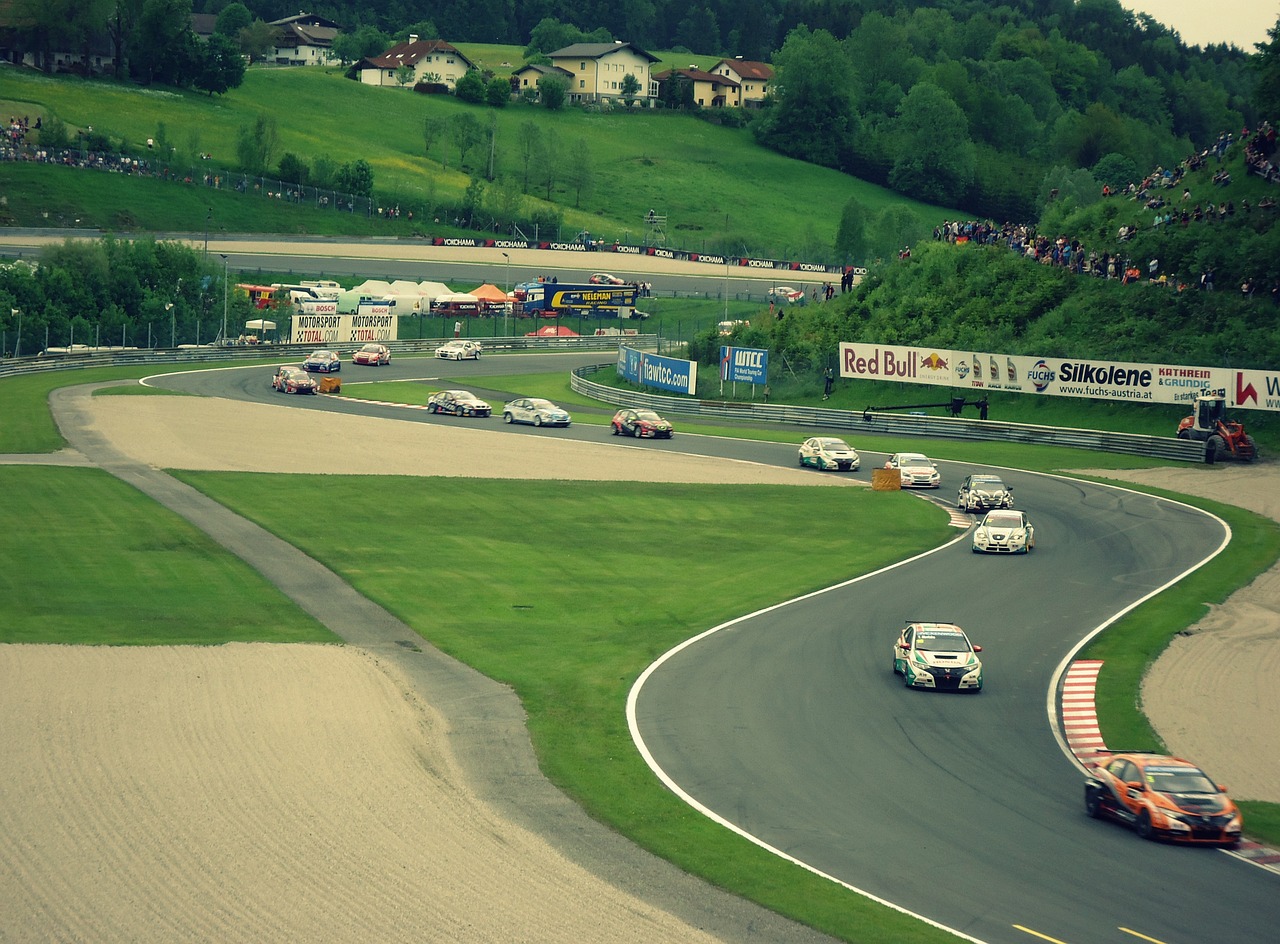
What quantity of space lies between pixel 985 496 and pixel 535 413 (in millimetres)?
27075

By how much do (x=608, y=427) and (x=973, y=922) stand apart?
5434cm

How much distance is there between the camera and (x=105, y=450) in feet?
186

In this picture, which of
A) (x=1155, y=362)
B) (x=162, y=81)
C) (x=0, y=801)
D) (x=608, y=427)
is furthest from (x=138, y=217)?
(x=0, y=801)

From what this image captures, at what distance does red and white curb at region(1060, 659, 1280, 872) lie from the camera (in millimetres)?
20656

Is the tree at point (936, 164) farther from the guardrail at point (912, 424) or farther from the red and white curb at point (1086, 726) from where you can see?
the red and white curb at point (1086, 726)

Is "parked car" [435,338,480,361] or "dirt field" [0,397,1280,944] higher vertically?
"parked car" [435,338,480,361]

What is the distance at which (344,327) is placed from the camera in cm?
10688

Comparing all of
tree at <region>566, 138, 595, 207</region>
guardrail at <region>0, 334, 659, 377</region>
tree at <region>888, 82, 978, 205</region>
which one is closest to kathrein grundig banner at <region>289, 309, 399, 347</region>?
guardrail at <region>0, 334, 659, 377</region>

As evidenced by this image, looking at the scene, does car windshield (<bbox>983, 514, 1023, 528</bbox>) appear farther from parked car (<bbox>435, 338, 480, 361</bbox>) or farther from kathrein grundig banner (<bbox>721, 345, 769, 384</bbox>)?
parked car (<bbox>435, 338, 480, 361</bbox>)

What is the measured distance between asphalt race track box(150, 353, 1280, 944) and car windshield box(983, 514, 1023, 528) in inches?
41.0

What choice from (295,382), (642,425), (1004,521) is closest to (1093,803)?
(1004,521)

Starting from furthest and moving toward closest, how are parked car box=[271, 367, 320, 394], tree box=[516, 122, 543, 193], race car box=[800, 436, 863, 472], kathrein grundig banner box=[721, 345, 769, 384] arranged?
tree box=[516, 122, 543, 193] → parked car box=[271, 367, 320, 394] → kathrein grundig banner box=[721, 345, 769, 384] → race car box=[800, 436, 863, 472]

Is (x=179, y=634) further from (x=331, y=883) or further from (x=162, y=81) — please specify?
(x=162, y=81)

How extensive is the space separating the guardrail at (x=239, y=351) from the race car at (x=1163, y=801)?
7553cm
